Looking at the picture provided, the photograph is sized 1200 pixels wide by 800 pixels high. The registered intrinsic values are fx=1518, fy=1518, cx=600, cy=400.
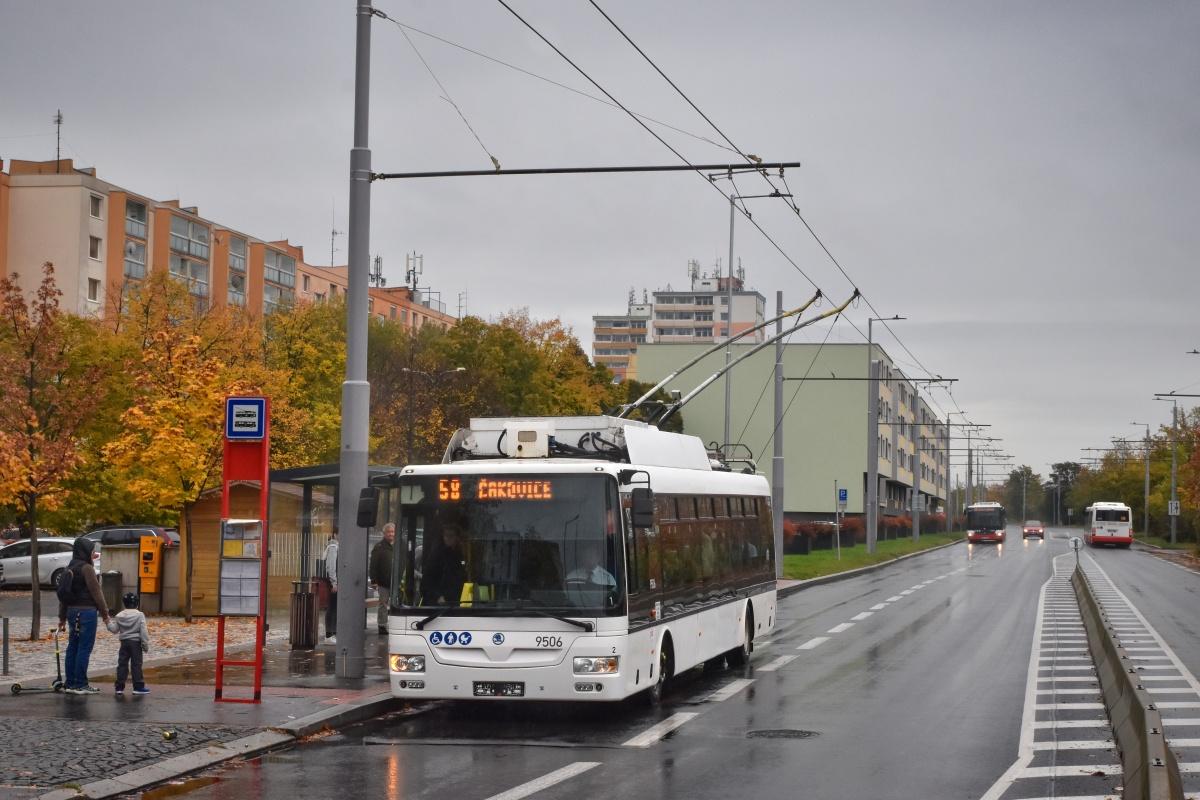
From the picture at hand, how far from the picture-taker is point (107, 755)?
11.5m

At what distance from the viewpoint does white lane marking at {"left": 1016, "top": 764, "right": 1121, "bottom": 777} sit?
1134 centimetres

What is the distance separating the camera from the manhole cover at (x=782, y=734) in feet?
44.1

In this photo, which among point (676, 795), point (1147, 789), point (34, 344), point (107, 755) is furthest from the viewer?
point (34, 344)

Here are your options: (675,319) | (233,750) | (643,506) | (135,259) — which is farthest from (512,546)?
(675,319)

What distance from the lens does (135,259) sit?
90562 millimetres

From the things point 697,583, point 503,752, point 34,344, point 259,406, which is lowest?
point 503,752

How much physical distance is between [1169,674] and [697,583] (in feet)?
21.9

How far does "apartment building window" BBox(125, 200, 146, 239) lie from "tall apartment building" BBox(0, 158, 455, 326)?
0.19 ft

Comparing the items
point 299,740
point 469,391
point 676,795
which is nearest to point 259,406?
point 299,740

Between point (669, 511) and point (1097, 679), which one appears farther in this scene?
point (1097, 679)

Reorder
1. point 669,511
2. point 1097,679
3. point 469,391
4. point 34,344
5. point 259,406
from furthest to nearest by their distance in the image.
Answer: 1. point 469,391
2. point 34,344
3. point 1097,679
4. point 669,511
5. point 259,406

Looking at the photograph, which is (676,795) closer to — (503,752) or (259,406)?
(503,752)

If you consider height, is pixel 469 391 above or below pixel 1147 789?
above

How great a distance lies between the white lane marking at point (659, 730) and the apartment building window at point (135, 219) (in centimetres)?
8084
